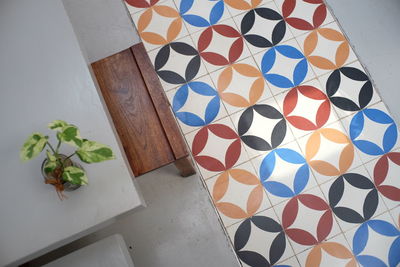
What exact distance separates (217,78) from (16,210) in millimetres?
1356

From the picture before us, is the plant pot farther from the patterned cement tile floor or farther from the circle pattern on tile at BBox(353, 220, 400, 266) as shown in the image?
the circle pattern on tile at BBox(353, 220, 400, 266)

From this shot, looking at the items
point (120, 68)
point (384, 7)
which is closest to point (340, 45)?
point (384, 7)

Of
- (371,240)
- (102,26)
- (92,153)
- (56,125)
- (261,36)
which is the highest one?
(102,26)

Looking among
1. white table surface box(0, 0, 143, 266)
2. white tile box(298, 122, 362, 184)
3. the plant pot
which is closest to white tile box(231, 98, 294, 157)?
white tile box(298, 122, 362, 184)

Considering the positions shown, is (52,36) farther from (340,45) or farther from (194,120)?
(340,45)

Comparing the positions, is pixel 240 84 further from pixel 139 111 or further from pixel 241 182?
pixel 139 111

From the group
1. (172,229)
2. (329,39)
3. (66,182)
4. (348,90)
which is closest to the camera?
(66,182)

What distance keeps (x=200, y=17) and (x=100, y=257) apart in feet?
5.31

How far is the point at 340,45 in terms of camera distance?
88.1 inches

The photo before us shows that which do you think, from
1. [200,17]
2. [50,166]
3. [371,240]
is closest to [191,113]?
[200,17]

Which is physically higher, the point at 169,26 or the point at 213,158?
the point at 169,26

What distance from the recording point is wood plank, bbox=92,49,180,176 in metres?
1.52

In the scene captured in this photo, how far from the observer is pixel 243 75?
2195 millimetres

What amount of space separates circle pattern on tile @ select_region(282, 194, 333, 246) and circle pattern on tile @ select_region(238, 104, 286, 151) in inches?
13.5
